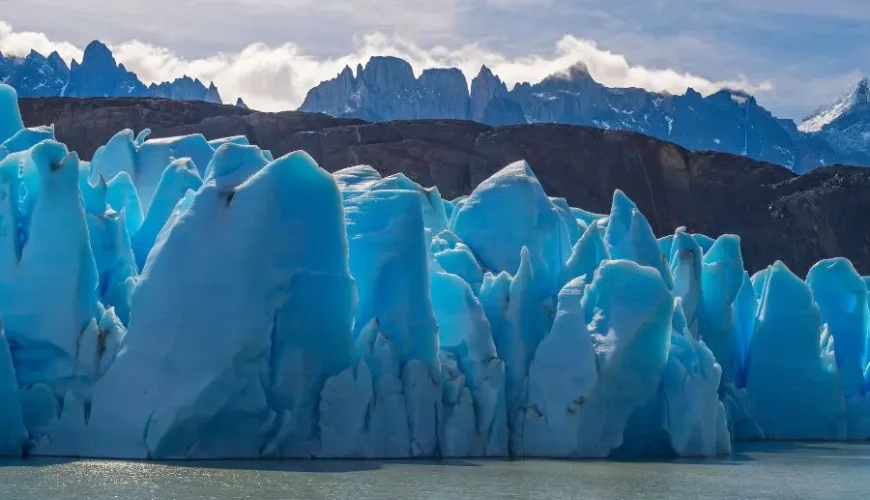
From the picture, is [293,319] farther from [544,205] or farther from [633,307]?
[544,205]

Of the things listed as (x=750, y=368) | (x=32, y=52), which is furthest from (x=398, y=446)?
(x=32, y=52)

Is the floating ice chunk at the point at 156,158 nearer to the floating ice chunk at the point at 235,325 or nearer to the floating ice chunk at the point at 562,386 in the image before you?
the floating ice chunk at the point at 235,325

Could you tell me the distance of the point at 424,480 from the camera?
19734 millimetres

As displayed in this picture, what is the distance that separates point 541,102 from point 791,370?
3473 inches

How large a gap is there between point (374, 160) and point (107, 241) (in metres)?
38.8

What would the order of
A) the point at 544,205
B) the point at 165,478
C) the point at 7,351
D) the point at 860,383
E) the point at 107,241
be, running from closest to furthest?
the point at 165,478 → the point at 7,351 → the point at 107,241 → the point at 544,205 → the point at 860,383

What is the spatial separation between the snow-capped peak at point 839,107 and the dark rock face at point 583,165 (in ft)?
239

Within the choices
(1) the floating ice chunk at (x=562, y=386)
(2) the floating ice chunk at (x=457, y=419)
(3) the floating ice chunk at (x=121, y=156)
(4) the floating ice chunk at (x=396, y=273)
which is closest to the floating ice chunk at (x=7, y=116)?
(3) the floating ice chunk at (x=121, y=156)

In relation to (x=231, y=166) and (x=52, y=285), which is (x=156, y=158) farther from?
(x=52, y=285)

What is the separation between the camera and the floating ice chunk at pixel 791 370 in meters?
32.3

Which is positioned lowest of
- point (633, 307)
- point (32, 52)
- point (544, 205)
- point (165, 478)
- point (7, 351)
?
point (165, 478)

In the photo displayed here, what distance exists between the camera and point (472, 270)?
27703 mm

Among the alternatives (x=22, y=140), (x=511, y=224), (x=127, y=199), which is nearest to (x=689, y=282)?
(x=511, y=224)

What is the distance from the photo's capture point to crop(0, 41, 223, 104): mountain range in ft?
321
